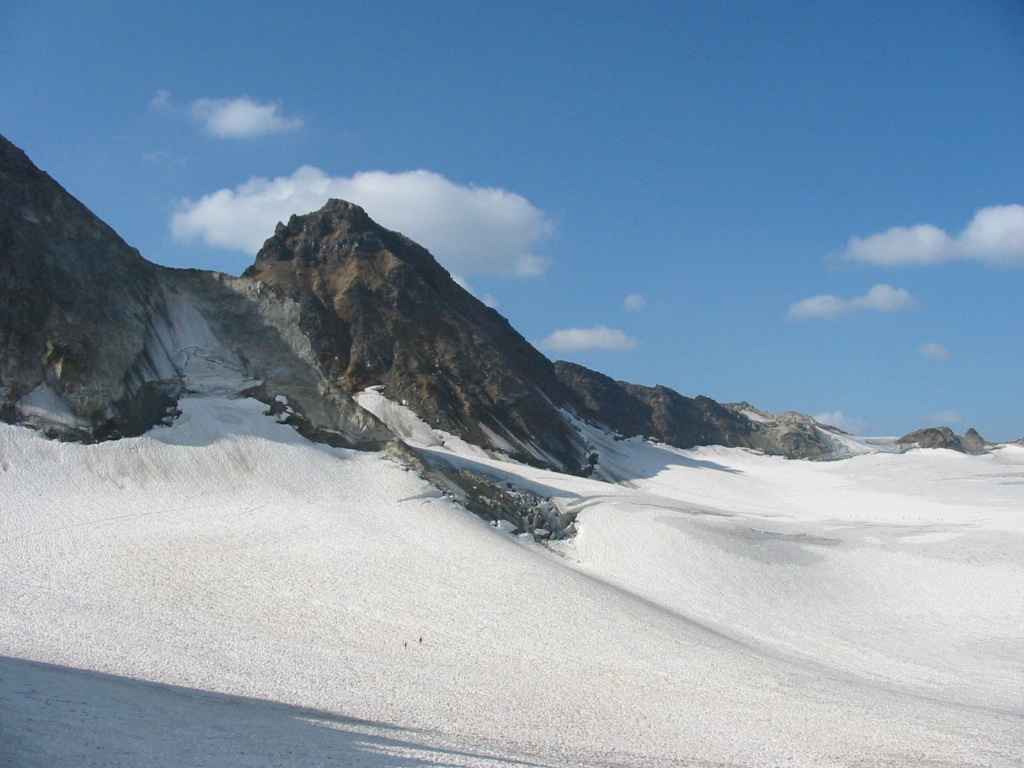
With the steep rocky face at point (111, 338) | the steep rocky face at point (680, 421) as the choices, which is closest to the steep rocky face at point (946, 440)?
the steep rocky face at point (680, 421)

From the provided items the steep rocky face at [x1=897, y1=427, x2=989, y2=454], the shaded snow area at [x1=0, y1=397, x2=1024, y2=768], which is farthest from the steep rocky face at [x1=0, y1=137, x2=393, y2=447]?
the steep rocky face at [x1=897, y1=427, x2=989, y2=454]

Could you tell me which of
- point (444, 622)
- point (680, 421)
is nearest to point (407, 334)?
point (444, 622)

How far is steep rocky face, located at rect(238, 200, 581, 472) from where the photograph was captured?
56219mm

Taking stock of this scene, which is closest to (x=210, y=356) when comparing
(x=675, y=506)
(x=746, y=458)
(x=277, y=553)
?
(x=277, y=553)

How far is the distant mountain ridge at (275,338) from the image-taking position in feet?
104

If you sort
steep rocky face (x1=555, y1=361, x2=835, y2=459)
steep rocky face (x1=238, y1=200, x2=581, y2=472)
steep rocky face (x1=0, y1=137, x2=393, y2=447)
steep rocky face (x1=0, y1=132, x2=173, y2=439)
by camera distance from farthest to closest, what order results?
steep rocky face (x1=555, y1=361, x2=835, y2=459) → steep rocky face (x1=238, y1=200, x2=581, y2=472) → steep rocky face (x1=0, y1=137, x2=393, y2=447) → steep rocky face (x1=0, y1=132, x2=173, y2=439)

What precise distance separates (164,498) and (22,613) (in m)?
10.1

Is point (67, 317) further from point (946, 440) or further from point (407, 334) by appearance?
point (946, 440)

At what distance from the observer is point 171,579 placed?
21062mm

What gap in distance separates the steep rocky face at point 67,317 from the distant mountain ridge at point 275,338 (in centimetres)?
6

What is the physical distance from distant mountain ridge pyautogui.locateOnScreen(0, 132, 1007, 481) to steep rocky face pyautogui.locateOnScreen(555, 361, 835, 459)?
27.8 feet

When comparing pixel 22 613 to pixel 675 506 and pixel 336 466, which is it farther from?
pixel 675 506

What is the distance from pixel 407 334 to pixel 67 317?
30587 mm

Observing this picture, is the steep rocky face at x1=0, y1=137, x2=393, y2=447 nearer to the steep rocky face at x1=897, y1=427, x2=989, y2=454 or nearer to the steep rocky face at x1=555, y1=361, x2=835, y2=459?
the steep rocky face at x1=555, y1=361, x2=835, y2=459
